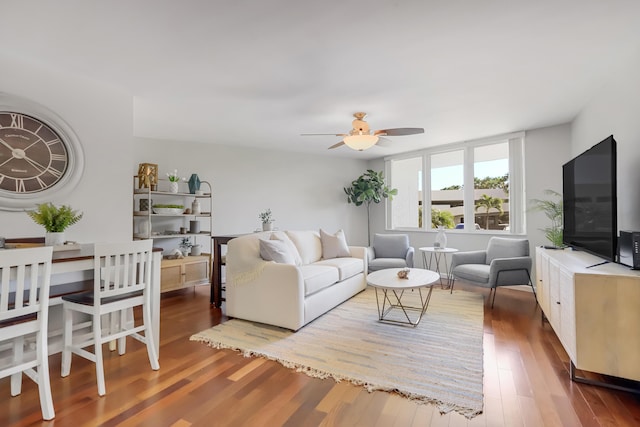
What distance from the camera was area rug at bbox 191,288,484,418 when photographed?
2098mm

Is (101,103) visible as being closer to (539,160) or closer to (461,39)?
(461,39)

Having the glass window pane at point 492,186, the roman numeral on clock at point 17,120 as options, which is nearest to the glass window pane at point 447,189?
the glass window pane at point 492,186

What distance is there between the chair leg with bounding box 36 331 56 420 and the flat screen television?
12.2 feet

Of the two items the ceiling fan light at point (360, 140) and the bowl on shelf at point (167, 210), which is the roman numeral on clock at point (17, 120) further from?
the ceiling fan light at point (360, 140)

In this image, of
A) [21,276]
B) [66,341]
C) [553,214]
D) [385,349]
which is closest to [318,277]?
[385,349]

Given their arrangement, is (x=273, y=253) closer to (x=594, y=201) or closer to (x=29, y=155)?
(x=29, y=155)

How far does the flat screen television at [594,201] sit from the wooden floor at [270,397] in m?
0.95

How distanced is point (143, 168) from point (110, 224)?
1.56 metres

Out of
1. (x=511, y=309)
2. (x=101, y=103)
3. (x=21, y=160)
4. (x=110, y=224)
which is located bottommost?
(x=511, y=309)

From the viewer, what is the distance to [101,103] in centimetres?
304

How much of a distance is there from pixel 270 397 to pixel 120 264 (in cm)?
136

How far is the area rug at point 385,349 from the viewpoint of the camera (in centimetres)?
210

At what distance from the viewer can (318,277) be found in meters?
3.39

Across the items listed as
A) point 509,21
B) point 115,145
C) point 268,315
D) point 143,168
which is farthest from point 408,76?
point 143,168
